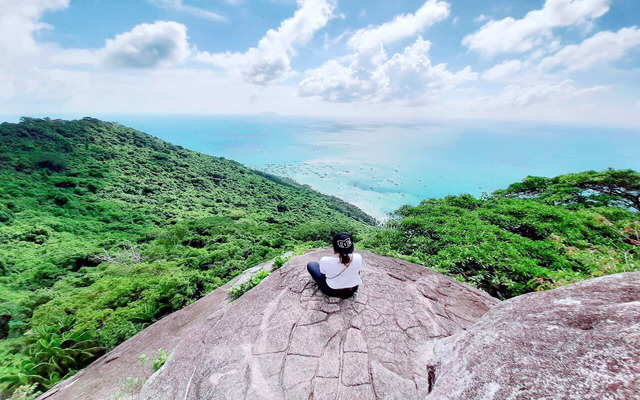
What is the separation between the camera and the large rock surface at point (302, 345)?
3.32 meters

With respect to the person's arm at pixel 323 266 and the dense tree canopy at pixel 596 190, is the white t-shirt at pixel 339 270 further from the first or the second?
the dense tree canopy at pixel 596 190

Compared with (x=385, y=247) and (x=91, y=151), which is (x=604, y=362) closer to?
(x=385, y=247)

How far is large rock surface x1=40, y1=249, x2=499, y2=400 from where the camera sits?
10.9ft

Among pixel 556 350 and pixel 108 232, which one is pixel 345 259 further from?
pixel 108 232

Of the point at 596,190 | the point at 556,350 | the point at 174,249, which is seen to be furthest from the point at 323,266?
the point at 174,249

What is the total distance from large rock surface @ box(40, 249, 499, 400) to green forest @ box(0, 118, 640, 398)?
2124mm

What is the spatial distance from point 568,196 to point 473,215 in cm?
744

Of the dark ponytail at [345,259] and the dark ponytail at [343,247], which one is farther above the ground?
the dark ponytail at [343,247]

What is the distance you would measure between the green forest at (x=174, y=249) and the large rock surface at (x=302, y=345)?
212 cm

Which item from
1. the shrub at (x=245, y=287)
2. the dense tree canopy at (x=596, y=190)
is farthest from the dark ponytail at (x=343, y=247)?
the dense tree canopy at (x=596, y=190)

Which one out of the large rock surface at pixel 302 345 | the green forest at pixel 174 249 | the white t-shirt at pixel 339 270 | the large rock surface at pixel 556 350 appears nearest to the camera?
the large rock surface at pixel 556 350

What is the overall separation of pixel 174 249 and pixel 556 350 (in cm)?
2292

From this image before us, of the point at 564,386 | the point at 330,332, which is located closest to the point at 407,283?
the point at 330,332

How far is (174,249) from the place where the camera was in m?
20.1
